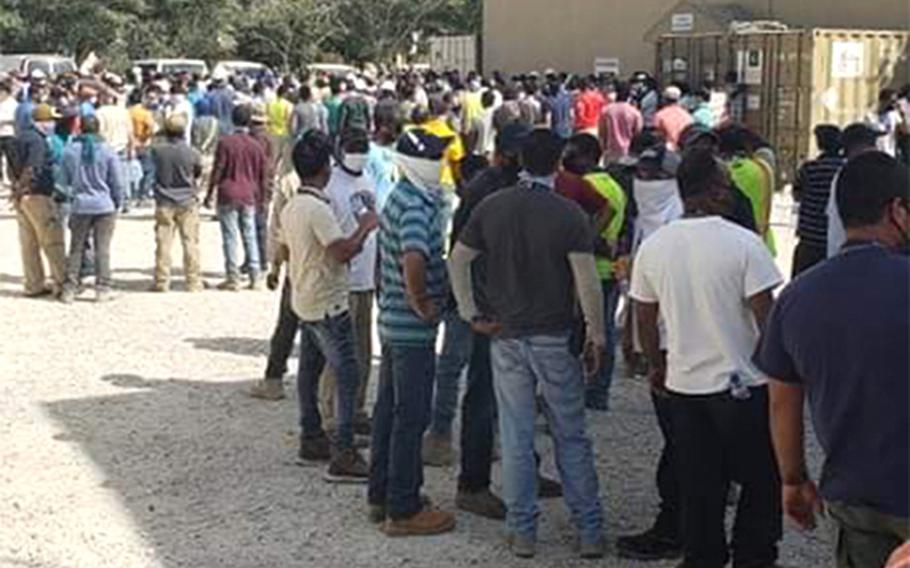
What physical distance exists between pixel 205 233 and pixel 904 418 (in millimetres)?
14177

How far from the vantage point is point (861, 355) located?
3807 mm

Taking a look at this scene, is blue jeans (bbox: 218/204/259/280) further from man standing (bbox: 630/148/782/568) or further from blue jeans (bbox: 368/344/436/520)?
man standing (bbox: 630/148/782/568)

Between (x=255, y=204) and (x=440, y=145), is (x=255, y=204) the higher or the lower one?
the lower one

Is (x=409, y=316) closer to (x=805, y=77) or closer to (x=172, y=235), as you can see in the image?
(x=172, y=235)

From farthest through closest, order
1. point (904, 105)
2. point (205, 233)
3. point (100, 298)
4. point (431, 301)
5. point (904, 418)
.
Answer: point (904, 105) < point (205, 233) < point (100, 298) < point (431, 301) < point (904, 418)

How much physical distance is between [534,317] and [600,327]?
0.28 meters

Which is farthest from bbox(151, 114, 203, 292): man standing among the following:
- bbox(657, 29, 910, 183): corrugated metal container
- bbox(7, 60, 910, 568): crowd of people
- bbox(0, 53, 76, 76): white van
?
bbox(0, 53, 76, 76): white van

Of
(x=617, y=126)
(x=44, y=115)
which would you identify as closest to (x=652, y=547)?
(x=44, y=115)

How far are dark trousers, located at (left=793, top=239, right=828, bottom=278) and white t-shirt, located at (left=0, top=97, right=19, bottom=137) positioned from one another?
1141 cm

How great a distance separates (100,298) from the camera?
12930mm

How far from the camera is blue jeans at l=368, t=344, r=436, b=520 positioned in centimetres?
636

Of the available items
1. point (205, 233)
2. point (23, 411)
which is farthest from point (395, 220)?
point (205, 233)

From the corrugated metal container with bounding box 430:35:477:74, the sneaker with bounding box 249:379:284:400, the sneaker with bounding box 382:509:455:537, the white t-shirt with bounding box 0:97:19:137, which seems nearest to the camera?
the sneaker with bounding box 382:509:455:537

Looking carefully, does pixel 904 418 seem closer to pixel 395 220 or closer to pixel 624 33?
pixel 395 220
